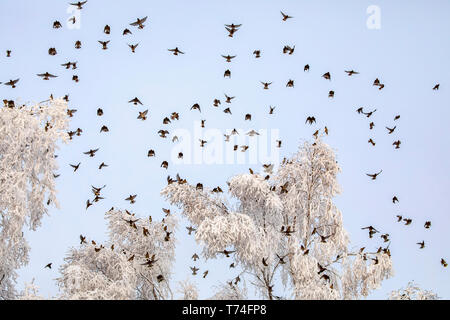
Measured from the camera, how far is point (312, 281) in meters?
16.1

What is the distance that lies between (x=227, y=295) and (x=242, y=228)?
2.40 meters

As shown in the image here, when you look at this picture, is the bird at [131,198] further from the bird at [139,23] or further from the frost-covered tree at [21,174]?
the bird at [139,23]

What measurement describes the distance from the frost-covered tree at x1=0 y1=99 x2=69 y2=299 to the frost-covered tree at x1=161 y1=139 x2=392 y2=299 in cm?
401

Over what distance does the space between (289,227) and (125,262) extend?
5.39 metres

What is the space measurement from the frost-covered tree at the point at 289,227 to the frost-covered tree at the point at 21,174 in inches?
158

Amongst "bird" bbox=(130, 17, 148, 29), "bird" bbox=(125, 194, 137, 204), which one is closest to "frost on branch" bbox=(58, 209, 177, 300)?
"bird" bbox=(125, 194, 137, 204)

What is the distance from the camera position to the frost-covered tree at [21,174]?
1662cm

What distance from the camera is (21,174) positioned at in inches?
660

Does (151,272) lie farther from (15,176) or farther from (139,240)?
(15,176)

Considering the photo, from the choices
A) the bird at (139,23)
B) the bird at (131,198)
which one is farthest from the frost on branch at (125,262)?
the bird at (139,23)

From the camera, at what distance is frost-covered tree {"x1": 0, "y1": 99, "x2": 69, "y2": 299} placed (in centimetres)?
1662

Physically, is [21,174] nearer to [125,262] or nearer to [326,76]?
[125,262]

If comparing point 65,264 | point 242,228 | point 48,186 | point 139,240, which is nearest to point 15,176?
point 48,186
